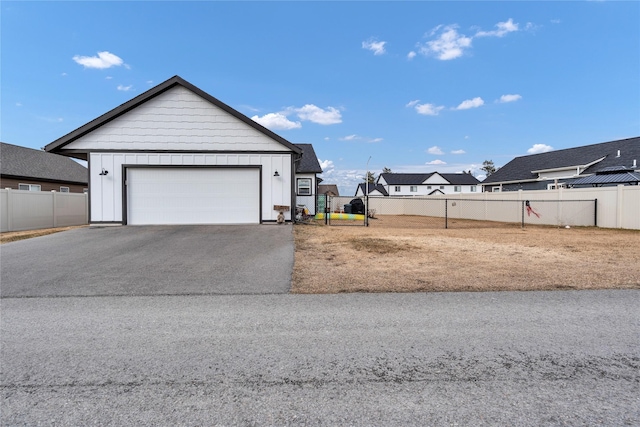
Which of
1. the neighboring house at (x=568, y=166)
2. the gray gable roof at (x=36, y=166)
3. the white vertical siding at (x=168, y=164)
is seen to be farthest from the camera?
the neighboring house at (x=568, y=166)

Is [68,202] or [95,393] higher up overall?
[68,202]

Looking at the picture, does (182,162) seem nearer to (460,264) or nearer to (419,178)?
(460,264)

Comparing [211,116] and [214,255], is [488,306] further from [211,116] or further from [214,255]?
[211,116]

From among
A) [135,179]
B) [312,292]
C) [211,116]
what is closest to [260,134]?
[211,116]

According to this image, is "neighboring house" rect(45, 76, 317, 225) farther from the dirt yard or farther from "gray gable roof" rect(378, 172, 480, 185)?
"gray gable roof" rect(378, 172, 480, 185)

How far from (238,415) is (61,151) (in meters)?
→ 15.5

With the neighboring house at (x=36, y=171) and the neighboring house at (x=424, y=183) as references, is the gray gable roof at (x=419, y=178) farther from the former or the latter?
the neighboring house at (x=36, y=171)

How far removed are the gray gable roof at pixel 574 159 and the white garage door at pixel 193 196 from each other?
86.5ft

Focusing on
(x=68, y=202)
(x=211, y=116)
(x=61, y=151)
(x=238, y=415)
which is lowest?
(x=238, y=415)

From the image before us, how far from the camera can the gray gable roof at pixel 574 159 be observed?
25406mm

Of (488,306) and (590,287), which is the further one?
(590,287)

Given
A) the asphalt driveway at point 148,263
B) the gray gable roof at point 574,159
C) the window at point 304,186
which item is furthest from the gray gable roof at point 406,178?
the asphalt driveway at point 148,263

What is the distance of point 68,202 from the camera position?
60.2ft

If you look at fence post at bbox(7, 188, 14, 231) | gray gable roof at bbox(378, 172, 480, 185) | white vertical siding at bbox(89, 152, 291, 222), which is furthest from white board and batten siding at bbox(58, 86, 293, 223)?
gray gable roof at bbox(378, 172, 480, 185)
